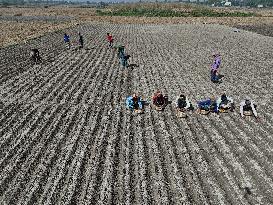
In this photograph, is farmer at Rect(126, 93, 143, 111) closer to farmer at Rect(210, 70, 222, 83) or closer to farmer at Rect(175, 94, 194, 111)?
farmer at Rect(175, 94, 194, 111)

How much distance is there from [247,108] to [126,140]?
6.56 metres

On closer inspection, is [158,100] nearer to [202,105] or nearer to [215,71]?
[202,105]

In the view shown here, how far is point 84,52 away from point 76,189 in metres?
24.3

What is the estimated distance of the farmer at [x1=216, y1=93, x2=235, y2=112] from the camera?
16.7m

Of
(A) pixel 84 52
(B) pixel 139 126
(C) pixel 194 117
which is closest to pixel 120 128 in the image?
(B) pixel 139 126

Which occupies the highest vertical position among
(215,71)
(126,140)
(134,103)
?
(215,71)

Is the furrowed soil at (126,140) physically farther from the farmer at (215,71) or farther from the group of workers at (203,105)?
the farmer at (215,71)

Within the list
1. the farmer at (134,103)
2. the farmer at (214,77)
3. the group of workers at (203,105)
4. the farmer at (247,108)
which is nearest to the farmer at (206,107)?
the group of workers at (203,105)

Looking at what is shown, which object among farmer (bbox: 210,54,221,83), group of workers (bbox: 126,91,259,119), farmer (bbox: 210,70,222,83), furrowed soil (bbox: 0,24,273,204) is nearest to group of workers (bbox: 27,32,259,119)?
group of workers (bbox: 126,91,259,119)

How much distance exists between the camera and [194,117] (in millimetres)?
16156

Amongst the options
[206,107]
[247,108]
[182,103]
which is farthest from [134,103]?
[247,108]

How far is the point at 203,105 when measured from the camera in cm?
1658

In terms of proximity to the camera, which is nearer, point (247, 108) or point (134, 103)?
point (247, 108)

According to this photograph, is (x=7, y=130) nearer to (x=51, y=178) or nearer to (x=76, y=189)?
(x=51, y=178)
